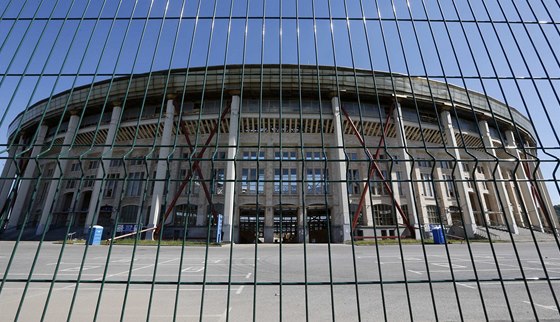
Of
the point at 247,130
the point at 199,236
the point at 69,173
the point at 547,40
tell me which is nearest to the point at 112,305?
the point at 547,40

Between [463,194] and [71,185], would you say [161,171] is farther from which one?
[463,194]

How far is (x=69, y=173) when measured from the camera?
28875mm

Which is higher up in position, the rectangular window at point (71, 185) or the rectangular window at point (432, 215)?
the rectangular window at point (71, 185)

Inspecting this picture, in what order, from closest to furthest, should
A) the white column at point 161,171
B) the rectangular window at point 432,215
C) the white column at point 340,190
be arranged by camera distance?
the white column at point 161,171 < the white column at point 340,190 < the rectangular window at point 432,215

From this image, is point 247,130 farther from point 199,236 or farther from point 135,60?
point 135,60

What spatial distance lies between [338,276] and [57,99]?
2986 centimetres

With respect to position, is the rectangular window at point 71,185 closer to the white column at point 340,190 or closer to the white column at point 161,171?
the white column at point 161,171

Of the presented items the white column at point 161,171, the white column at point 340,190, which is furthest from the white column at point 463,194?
the white column at point 161,171

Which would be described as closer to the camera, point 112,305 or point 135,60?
point 135,60

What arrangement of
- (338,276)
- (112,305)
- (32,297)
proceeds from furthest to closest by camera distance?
1. (338,276)
2. (32,297)
3. (112,305)

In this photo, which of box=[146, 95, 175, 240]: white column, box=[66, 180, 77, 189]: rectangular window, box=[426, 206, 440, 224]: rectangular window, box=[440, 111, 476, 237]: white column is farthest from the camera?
box=[66, 180, 77, 189]: rectangular window

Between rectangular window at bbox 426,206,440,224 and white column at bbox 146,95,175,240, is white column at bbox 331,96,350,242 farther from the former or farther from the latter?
white column at bbox 146,95,175,240

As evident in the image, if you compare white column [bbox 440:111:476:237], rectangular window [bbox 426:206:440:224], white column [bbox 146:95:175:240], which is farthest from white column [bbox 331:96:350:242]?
white column [bbox 146:95:175:240]

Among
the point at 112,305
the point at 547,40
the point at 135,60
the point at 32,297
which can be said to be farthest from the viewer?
the point at 32,297
